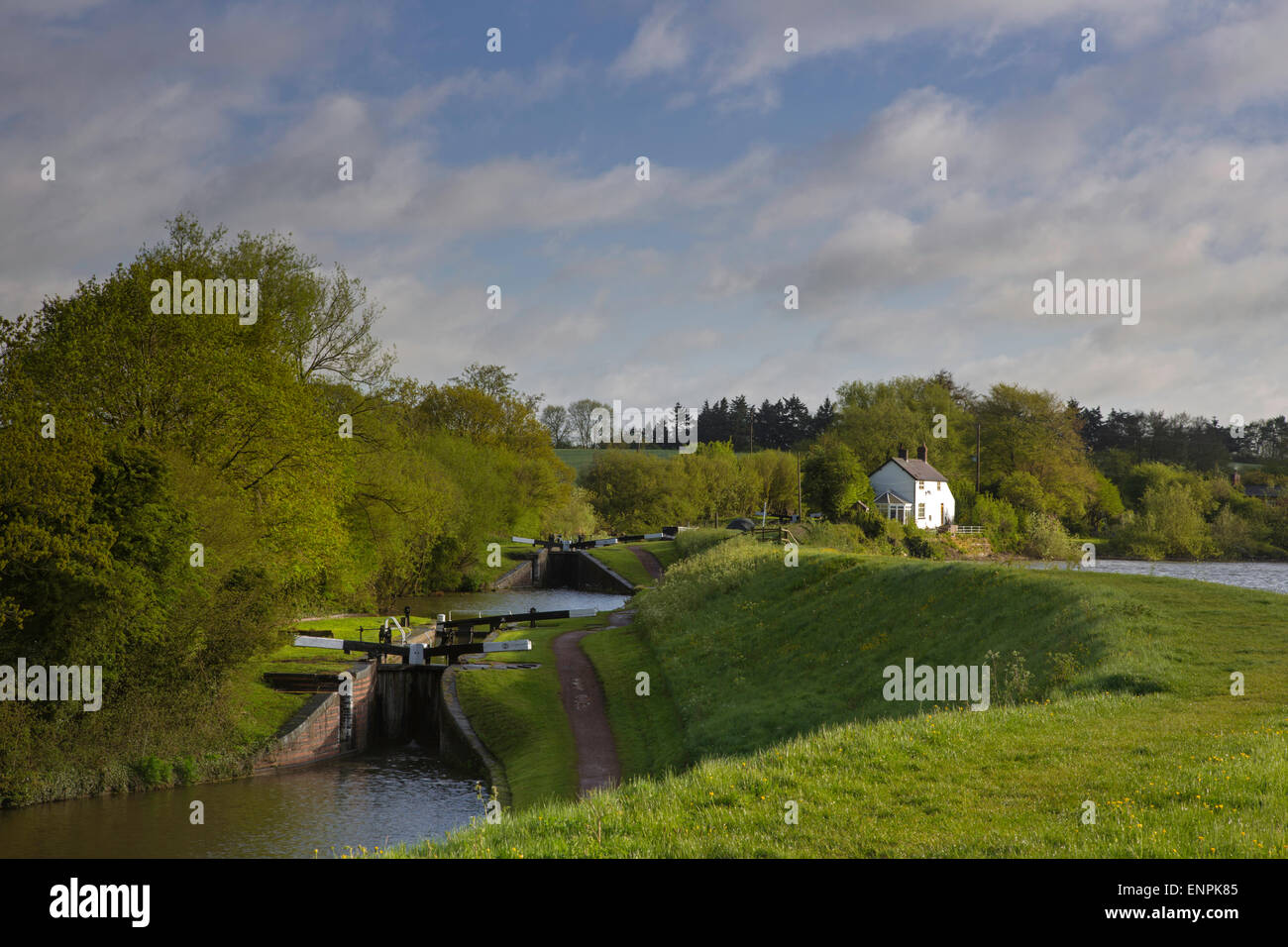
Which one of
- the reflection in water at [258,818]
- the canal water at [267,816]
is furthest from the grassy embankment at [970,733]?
the reflection in water at [258,818]

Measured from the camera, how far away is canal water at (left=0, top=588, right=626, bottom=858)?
20.2m

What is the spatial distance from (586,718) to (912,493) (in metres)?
62.4

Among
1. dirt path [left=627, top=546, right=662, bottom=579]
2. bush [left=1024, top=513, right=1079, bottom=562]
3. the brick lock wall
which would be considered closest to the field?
dirt path [left=627, top=546, right=662, bottom=579]

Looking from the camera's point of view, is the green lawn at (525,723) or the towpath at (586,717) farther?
the towpath at (586,717)

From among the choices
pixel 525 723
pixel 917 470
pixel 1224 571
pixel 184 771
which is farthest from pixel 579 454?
pixel 184 771

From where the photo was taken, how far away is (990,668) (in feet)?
71.3

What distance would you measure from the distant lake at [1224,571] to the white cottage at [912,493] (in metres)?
14.1

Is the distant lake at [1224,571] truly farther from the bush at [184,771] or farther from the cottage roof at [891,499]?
the bush at [184,771]

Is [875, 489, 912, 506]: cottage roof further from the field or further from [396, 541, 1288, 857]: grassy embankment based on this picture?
the field

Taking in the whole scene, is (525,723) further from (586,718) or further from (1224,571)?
(1224,571)

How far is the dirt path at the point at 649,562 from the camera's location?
72812 mm

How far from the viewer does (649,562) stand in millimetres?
76938

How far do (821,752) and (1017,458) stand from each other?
299 ft
